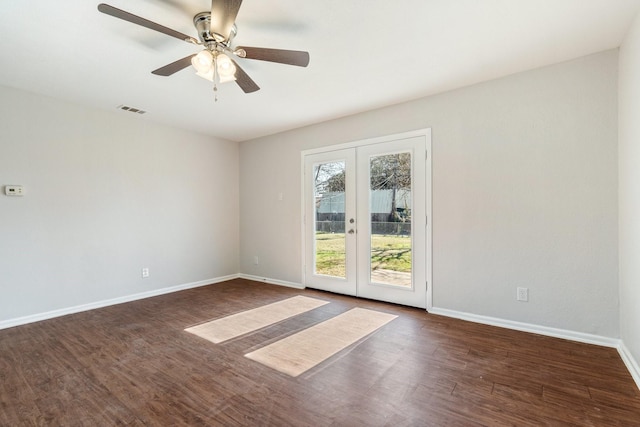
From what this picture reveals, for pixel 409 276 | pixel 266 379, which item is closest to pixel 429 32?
pixel 409 276

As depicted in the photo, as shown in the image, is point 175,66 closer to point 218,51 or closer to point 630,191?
point 218,51

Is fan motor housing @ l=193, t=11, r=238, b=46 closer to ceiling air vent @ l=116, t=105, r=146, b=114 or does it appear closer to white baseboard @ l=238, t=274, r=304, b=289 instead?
ceiling air vent @ l=116, t=105, r=146, b=114

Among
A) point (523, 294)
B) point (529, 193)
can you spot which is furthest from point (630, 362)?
point (529, 193)

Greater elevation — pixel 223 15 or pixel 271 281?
pixel 223 15

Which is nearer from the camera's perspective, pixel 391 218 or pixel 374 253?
pixel 391 218

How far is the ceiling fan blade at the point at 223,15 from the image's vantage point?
1698 mm

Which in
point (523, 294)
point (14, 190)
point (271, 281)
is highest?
point (14, 190)

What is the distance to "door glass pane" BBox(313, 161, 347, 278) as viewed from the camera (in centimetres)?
431

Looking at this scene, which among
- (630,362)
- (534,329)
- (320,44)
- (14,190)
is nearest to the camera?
(630,362)

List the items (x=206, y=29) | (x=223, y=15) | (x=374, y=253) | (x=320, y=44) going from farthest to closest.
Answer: (x=374, y=253) → (x=320, y=44) → (x=206, y=29) → (x=223, y=15)

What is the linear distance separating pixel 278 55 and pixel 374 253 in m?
2.67

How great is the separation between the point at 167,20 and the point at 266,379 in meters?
2.63

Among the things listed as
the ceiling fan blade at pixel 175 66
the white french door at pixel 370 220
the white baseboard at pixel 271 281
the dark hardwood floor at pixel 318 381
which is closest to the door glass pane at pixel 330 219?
the white french door at pixel 370 220

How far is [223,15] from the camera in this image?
1809 millimetres
